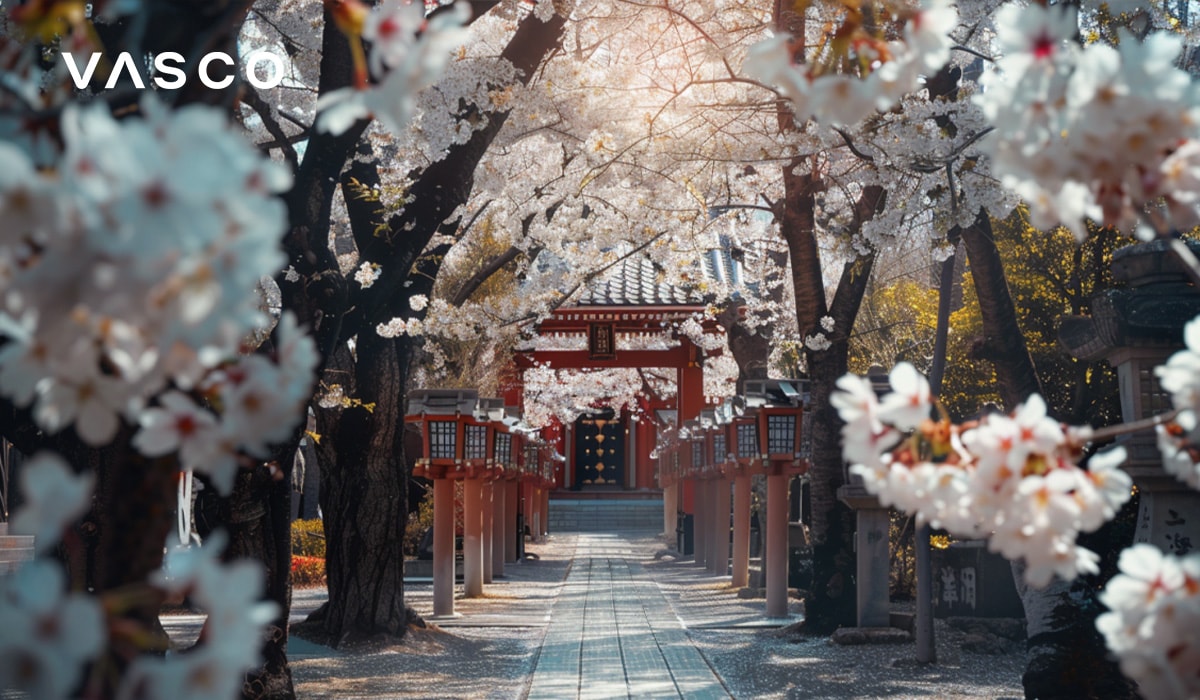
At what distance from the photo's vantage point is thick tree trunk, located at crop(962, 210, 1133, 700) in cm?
671

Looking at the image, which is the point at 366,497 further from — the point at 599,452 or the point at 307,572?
the point at 599,452

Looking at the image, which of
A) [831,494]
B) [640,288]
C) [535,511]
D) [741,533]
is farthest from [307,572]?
[535,511]

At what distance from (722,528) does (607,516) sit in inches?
765

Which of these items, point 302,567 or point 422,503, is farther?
point 422,503

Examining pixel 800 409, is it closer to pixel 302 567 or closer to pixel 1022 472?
pixel 302 567

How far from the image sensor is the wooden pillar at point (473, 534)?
617 inches

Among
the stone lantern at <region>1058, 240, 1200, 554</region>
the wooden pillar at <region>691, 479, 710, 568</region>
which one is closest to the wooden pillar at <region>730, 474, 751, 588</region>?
the wooden pillar at <region>691, 479, 710, 568</region>

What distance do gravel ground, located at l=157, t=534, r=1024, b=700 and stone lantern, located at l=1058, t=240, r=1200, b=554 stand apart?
183 centimetres

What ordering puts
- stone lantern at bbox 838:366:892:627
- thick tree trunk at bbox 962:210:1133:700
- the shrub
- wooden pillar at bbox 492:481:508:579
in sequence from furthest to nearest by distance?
wooden pillar at bbox 492:481:508:579, the shrub, stone lantern at bbox 838:366:892:627, thick tree trunk at bbox 962:210:1133:700

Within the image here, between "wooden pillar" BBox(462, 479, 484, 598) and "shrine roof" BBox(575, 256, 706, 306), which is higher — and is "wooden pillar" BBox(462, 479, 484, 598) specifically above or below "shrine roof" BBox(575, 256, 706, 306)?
below

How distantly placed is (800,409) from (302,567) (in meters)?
8.29

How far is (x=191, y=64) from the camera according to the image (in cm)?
240

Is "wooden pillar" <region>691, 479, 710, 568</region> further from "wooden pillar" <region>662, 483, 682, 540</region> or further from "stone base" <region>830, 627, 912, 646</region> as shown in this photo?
"stone base" <region>830, 627, 912, 646</region>

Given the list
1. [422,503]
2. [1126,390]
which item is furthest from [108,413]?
[422,503]
